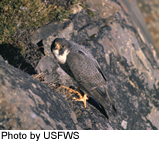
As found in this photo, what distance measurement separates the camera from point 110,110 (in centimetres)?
492

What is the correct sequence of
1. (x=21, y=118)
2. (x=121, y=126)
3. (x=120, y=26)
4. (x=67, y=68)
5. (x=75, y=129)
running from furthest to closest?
(x=120, y=26) < (x=121, y=126) < (x=67, y=68) < (x=75, y=129) < (x=21, y=118)

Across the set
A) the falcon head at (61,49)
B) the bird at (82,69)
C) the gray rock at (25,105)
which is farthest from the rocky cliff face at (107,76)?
the falcon head at (61,49)

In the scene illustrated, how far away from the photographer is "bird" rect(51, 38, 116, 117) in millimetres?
4773

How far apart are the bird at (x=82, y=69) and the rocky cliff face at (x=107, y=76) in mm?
402

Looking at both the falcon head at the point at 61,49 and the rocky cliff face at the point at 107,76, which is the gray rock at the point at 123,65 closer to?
the rocky cliff face at the point at 107,76

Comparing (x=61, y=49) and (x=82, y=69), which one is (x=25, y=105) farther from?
(x=61, y=49)

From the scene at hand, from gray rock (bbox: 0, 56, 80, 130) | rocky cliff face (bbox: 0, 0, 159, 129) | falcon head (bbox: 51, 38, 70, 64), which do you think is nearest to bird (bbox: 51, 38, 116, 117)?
falcon head (bbox: 51, 38, 70, 64)

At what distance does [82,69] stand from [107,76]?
1.63 m

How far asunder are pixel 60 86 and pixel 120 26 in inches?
158

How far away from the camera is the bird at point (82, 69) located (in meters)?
4.77

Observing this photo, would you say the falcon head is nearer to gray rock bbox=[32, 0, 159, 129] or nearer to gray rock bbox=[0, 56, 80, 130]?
gray rock bbox=[32, 0, 159, 129]

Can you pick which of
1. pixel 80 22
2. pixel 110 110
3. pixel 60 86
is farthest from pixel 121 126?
pixel 80 22

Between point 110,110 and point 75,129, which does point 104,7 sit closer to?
point 110,110

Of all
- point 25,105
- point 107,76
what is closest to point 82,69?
point 107,76
